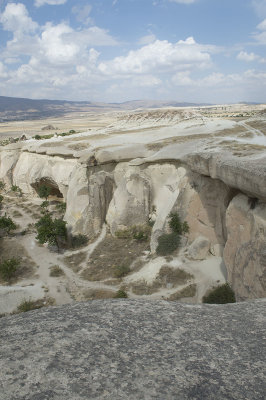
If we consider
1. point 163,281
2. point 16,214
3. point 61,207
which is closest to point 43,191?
point 61,207

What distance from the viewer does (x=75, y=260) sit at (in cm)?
2128

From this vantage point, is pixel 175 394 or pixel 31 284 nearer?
pixel 175 394

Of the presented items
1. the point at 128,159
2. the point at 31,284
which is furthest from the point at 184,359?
the point at 128,159

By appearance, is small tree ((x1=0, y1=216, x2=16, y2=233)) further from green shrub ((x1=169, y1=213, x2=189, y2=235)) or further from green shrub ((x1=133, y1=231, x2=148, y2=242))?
green shrub ((x1=169, y1=213, x2=189, y2=235))

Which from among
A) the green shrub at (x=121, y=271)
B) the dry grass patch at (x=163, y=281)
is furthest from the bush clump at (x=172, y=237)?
the green shrub at (x=121, y=271)

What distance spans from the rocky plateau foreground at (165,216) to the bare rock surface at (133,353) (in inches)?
295

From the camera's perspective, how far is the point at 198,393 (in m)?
3.78

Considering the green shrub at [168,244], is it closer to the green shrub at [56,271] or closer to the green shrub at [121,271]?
the green shrub at [121,271]

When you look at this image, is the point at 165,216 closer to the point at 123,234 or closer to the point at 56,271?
the point at 123,234

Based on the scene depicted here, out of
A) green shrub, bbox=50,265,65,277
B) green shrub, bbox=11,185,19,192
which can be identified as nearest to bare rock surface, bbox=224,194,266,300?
green shrub, bbox=50,265,65,277

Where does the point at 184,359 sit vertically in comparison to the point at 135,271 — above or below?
above

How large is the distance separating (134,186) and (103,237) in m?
4.71

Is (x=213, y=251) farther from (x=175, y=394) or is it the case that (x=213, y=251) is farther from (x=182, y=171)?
(x=175, y=394)

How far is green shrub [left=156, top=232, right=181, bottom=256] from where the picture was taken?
18562mm
